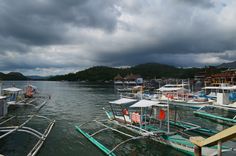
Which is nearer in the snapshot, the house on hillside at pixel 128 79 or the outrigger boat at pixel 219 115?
the outrigger boat at pixel 219 115

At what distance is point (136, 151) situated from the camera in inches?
577

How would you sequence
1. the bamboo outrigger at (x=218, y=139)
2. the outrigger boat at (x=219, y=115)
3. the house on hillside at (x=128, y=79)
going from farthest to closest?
the house on hillside at (x=128, y=79) → the outrigger boat at (x=219, y=115) → the bamboo outrigger at (x=218, y=139)

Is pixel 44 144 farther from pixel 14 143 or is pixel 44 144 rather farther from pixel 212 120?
pixel 212 120

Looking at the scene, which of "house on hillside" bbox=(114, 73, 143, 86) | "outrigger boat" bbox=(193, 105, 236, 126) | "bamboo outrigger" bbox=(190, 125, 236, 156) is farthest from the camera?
"house on hillside" bbox=(114, 73, 143, 86)

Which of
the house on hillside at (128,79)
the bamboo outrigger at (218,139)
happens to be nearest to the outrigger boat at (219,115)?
the bamboo outrigger at (218,139)

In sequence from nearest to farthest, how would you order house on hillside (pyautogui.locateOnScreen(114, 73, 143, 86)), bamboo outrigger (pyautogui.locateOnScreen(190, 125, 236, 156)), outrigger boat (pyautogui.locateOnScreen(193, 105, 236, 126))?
bamboo outrigger (pyautogui.locateOnScreen(190, 125, 236, 156)), outrigger boat (pyautogui.locateOnScreen(193, 105, 236, 126)), house on hillside (pyautogui.locateOnScreen(114, 73, 143, 86))

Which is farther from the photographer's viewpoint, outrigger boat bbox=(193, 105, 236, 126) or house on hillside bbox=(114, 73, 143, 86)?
house on hillside bbox=(114, 73, 143, 86)

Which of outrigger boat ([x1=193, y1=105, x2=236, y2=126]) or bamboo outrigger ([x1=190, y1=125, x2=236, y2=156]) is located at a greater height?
bamboo outrigger ([x1=190, y1=125, x2=236, y2=156])

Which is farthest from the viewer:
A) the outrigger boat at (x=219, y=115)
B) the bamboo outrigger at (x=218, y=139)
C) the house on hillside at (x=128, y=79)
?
the house on hillside at (x=128, y=79)

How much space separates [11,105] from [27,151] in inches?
893

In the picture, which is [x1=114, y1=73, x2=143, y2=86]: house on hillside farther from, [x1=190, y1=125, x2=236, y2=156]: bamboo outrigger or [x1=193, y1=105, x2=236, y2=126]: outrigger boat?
[x1=190, y1=125, x2=236, y2=156]: bamboo outrigger

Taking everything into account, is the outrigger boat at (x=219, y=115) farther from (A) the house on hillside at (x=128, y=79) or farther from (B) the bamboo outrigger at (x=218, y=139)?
(A) the house on hillside at (x=128, y=79)

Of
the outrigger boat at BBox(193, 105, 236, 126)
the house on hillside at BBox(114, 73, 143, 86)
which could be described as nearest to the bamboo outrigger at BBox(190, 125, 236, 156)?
the outrigger boat at BBox(193, 105, 236, 126)

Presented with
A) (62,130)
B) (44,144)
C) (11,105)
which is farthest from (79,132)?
(11,105)
